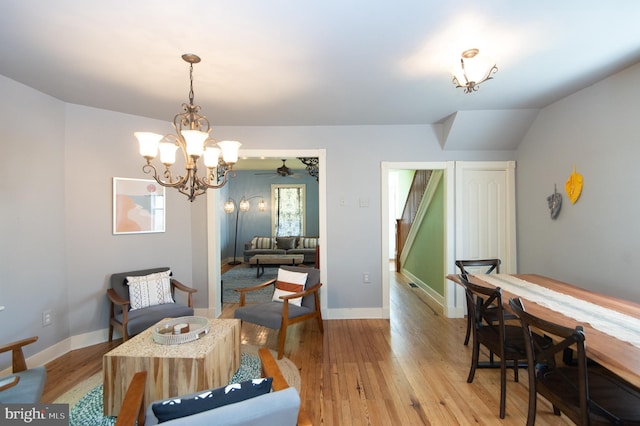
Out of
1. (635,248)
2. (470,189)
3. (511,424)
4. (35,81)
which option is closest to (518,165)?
(470,189)

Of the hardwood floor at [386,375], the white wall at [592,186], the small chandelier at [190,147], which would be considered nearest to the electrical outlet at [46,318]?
the hardwood floor at [386,375]

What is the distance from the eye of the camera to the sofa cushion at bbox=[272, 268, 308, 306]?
335cm

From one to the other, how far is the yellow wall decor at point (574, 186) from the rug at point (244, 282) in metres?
4.21

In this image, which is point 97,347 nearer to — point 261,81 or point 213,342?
point 213,342

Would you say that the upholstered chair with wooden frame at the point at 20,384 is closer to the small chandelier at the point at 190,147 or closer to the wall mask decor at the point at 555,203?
the small chandelier at the point at 190,147

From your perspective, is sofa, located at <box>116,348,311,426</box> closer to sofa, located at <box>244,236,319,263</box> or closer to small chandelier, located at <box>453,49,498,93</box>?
small chandelier, located at <box>453,49,498,93</box>

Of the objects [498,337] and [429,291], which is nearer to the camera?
[498,337]

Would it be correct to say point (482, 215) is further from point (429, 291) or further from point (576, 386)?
point (576, 386)

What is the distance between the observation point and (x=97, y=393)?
7.25 ft

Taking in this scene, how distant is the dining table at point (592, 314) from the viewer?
4.26 ft

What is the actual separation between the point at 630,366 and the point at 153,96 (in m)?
3.88

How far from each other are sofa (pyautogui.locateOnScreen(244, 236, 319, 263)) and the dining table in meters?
5.03

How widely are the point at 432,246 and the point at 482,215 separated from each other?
40.1 inches

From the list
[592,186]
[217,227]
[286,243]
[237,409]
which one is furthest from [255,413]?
[286,243]
